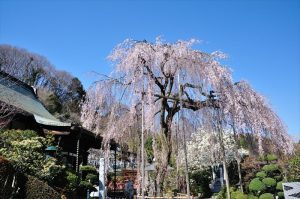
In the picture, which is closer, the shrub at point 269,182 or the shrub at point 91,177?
the shrub at point 269,182

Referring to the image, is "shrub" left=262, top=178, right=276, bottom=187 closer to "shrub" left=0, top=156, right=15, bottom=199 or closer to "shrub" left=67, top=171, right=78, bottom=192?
"shrub" left=67, top=171, right=78, bottom=192

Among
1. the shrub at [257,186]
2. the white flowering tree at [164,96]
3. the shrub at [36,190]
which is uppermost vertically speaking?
the white flowering tree at [164,96]

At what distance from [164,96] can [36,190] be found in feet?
18.6

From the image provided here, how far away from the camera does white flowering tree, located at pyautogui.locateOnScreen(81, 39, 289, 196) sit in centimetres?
1118

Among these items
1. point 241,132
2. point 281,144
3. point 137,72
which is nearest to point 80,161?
point 137,72

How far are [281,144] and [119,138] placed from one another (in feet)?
21.0

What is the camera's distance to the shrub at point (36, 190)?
8.52 metres

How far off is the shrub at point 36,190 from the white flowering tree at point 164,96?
373cm

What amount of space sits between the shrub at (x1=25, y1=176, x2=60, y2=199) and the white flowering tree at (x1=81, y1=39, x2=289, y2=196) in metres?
3.73

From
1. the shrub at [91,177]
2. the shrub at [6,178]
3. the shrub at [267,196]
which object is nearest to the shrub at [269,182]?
the shrub at [267,196]

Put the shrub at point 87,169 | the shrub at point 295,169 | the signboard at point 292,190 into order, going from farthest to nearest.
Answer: the shrub at point 87,169, the shrub at point 295,169, the signboard at point 292,190

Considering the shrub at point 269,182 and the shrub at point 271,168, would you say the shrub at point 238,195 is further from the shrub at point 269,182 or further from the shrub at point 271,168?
the shrub at point 271,168

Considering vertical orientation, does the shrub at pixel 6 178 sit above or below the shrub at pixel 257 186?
above

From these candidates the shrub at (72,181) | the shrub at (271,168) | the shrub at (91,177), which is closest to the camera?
the shrub at (72,181)
